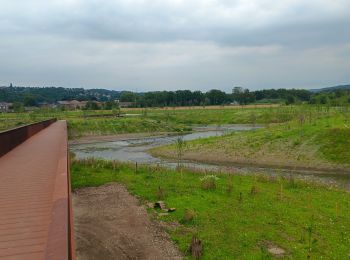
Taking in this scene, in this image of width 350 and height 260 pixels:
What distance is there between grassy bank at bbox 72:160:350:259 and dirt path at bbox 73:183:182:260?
2.47 feet

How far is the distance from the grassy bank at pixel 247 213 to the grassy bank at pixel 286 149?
1233cm

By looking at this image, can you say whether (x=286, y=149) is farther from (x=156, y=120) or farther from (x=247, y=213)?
(x=156, y=120)

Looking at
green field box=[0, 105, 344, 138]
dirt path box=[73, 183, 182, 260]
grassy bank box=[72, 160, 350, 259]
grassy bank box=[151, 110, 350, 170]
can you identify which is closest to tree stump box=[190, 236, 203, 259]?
grassy bank box=[72, 160, 350, 259]

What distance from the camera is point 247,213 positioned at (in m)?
18.1

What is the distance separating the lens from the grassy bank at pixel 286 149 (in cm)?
3866

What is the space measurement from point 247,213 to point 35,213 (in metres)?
11.6

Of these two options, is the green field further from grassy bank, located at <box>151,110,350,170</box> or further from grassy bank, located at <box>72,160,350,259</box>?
grassy bank, located at <box>72,160,350,259</box>

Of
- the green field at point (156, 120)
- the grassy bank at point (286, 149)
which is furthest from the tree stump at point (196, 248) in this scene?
the green field at point (156, 120)

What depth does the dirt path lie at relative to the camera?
14.2 m

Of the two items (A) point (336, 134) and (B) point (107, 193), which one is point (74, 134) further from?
(B) point (107, 193)

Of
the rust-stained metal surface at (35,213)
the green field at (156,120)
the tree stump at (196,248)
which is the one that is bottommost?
A: the green field at (156,120)

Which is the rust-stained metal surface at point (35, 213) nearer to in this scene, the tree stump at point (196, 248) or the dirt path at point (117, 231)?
the dirt path at point (117, 231)

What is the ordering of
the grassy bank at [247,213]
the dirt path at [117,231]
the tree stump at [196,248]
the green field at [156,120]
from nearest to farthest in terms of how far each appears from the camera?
the tree stump at [196,248], the dirt path at [117,231], the grassy bank at [247,213], the green field at [156,120]

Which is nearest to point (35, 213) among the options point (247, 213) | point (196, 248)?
point (196, 248)
